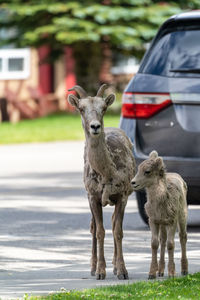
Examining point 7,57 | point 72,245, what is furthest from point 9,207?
point 7,57

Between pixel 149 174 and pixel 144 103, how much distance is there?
2643mm

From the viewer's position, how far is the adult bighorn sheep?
320 inches

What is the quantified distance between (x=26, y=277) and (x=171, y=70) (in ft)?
10.9

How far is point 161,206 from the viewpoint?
8195 millimetres

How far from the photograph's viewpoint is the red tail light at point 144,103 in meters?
10.7

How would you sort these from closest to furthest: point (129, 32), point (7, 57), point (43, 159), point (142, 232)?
point (142, 232) → point (43, 159) → point (129, 32) → point (7, 57)

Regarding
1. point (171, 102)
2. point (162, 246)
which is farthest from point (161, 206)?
point (171, 102)

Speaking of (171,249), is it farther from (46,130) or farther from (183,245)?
(46,130)

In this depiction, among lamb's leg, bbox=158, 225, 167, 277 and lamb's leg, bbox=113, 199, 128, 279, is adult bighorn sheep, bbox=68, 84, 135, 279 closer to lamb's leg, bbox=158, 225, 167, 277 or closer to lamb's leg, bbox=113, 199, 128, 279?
lamb's leg, bbox=113, 199, 128, 279

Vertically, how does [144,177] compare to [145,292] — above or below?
above

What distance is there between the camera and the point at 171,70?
10828 mm

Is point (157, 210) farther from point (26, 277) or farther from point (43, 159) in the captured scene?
point (43, 159)

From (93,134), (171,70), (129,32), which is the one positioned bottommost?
(93,134)

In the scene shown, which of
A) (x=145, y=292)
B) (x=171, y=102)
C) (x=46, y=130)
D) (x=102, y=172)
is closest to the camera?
(x=145, y=292)
